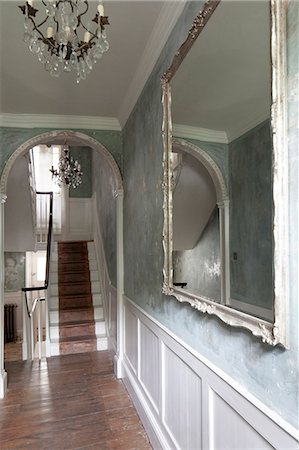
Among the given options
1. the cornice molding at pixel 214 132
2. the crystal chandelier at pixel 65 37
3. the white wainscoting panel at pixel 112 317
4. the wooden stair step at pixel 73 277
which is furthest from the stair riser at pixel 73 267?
the crystal chandelier at pixel 65 37

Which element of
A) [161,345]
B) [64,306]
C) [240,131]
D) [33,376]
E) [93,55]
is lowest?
[33,376]

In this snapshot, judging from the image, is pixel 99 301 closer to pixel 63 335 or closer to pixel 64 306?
pixel 64 306

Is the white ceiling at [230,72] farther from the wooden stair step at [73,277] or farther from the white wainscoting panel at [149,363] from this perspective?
the wooden stair step at [73,277]

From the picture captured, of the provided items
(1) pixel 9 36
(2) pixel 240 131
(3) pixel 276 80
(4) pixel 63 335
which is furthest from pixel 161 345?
(4) pixel 63 335

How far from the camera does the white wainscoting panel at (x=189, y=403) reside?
1.02 meters

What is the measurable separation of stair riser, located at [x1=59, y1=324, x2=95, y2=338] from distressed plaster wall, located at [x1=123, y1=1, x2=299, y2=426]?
1.79 meters

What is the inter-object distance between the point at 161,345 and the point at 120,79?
2161 mm

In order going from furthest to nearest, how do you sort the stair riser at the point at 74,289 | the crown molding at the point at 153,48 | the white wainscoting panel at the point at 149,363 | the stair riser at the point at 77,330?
the stair riser at the point at 74,289
the stair riser at the point at 77,330
the white wainscoting panel at the point at 149,363
the crown molding at the point at 153,48

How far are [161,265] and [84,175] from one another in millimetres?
6362

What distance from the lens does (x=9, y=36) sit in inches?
79.3

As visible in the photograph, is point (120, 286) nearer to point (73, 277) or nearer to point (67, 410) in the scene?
point (67, 410)

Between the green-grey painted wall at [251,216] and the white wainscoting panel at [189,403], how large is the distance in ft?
1.25

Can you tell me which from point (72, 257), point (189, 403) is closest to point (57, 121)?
point (189, 403)

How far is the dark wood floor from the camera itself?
7.66ft
